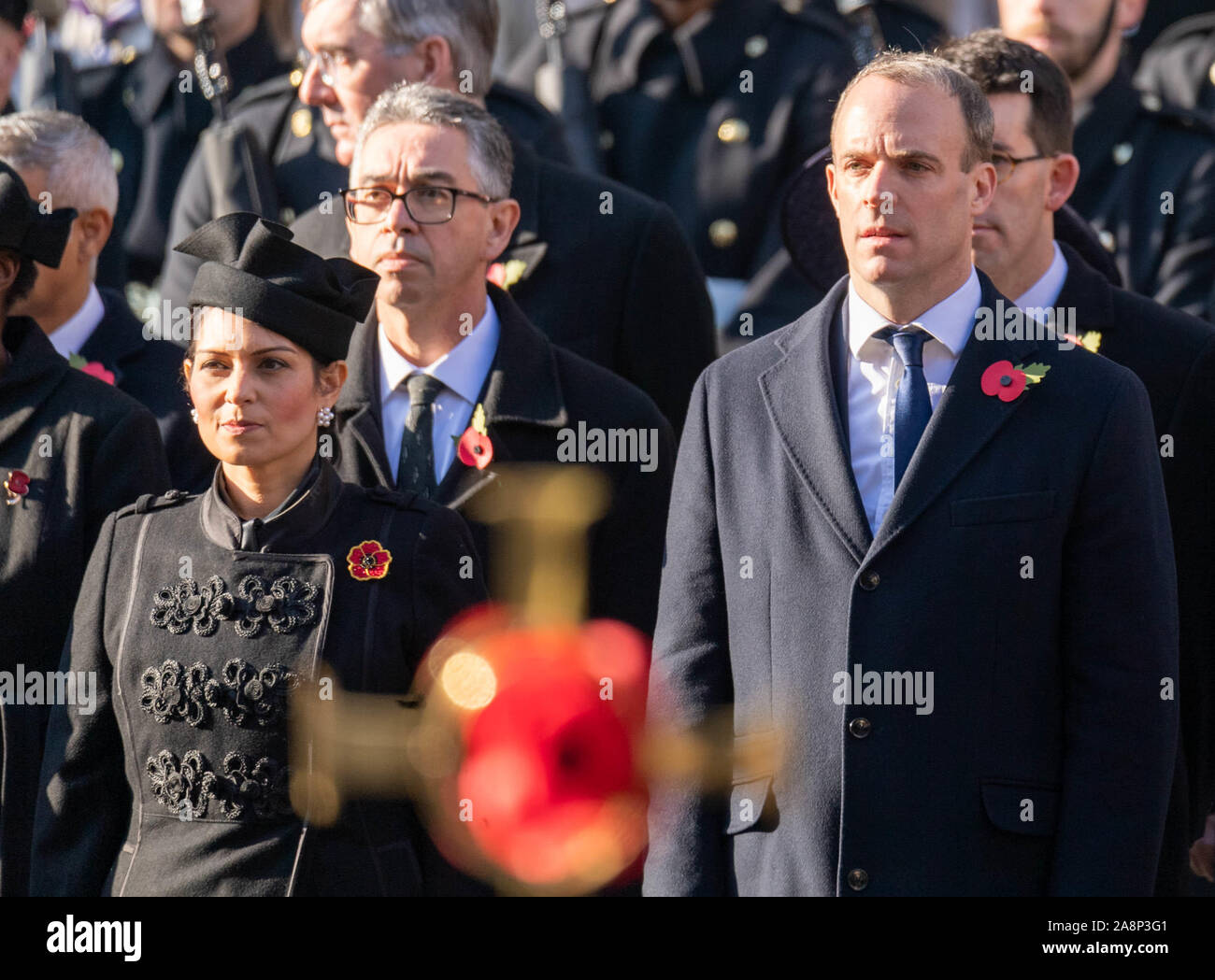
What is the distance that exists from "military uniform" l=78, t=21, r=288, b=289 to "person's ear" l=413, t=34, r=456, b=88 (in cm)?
160

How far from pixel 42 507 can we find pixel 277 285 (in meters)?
0.82

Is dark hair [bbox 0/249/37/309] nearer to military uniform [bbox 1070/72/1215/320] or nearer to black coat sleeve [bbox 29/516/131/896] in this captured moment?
black coat sleeve [bbox 29/516/131/896]

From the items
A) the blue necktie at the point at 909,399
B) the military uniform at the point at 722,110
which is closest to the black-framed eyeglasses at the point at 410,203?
the blue necktie at the point at 909,399

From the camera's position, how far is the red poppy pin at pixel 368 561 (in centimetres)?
430

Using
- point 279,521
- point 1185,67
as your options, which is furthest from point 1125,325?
point 1185,67

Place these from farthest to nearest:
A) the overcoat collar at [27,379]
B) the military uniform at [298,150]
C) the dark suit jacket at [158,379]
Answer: the military uniform at [298,150]
the dark suit jacket at [158,379]
the overcoat collar at [27,379]

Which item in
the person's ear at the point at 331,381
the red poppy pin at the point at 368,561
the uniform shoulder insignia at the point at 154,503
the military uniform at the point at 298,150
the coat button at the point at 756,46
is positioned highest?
the coat button at the point at 756,46

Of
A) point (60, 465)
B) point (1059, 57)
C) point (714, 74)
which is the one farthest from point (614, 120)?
point (60, 465)

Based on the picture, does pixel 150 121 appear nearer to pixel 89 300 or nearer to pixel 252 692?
pixel 89 300

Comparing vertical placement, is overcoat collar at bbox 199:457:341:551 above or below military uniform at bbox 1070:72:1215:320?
below

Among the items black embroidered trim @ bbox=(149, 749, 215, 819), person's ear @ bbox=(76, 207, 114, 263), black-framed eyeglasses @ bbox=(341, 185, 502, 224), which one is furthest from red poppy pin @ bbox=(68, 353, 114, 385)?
black embroidered trim @ bbox=(149, 749, 215, 819)

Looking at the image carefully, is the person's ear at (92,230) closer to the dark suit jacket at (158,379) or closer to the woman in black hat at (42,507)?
the dark suit jacket at (158,379)

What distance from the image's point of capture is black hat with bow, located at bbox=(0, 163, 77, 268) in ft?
16.5

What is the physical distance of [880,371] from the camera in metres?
4.18
